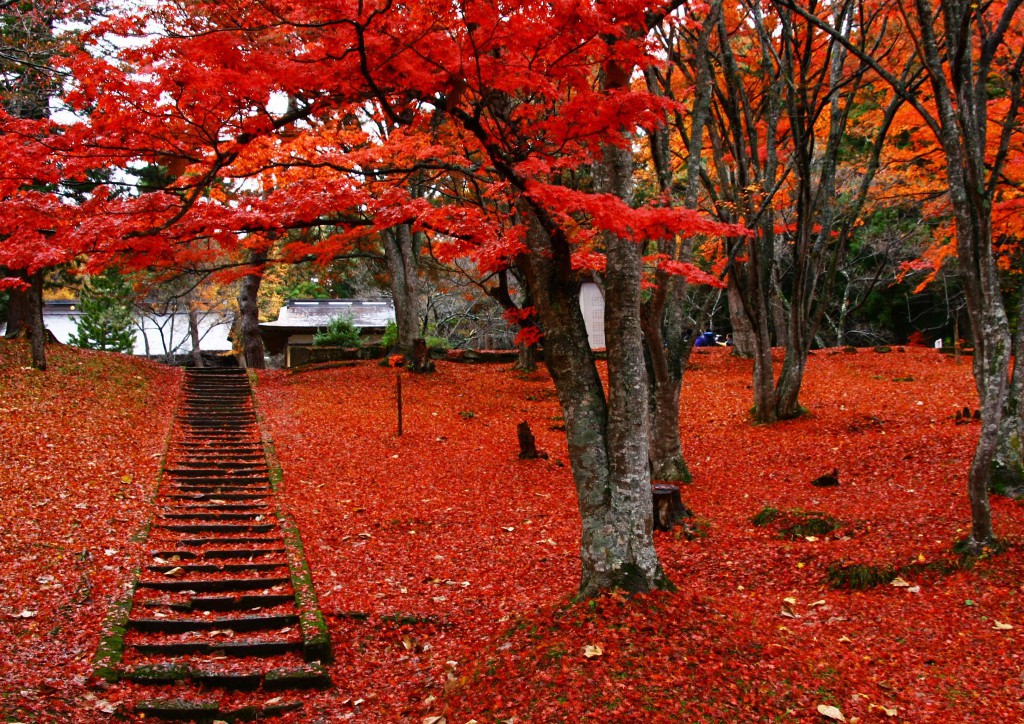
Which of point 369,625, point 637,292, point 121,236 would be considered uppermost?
point 121,236

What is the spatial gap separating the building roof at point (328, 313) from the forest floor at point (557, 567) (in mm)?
9902

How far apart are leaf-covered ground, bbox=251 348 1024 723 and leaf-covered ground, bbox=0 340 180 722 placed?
183 cm

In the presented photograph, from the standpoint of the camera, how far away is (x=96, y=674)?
5059mm

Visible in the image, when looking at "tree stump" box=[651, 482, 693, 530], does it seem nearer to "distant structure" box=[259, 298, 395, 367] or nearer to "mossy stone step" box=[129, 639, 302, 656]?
"mossy stone step" box=[129, 639, 302, 656]

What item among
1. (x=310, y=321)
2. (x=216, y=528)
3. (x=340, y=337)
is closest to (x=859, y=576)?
(x=216, y=528)

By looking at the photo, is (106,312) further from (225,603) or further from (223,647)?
(223,647)

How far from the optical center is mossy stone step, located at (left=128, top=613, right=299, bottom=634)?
6.02 metres

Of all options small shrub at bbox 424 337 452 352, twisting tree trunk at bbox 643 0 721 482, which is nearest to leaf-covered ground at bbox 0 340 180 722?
twisting tree trunk at bbox 643 0 721 482

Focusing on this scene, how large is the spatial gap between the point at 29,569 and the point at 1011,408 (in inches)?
389

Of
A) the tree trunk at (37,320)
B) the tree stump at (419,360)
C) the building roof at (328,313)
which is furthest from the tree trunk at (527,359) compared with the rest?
the tree trunk at (37,320)

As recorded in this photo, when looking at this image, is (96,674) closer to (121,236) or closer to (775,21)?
(121,236)

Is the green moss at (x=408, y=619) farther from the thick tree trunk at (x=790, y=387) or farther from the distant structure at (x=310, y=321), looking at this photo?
the distant structure at (x=310, y=321)

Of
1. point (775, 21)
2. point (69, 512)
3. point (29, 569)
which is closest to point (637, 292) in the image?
point (29, 569)

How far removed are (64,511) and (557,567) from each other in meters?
5.73
